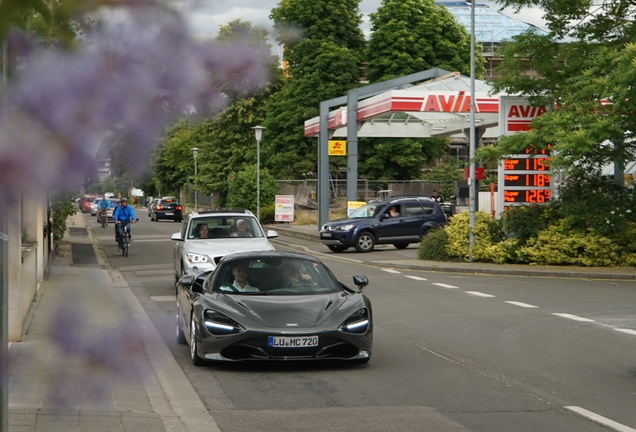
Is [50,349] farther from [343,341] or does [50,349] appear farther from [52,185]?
[343,341]

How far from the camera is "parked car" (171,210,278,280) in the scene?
1808 cm

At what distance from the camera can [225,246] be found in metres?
18.6

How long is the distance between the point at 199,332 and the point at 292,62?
28.8ft

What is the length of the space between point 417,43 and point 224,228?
147 feet

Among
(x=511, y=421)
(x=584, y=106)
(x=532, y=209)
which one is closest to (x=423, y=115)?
(x=532, y=209)

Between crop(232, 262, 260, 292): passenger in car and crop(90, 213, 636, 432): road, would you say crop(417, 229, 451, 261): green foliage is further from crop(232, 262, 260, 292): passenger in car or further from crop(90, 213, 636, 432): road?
crop(232, 262, 260, 292): passenger in car

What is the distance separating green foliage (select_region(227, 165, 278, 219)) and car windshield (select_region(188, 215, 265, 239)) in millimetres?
37334

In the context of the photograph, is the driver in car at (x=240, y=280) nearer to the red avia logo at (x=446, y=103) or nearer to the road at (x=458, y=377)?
the road at (x=458, y=377)

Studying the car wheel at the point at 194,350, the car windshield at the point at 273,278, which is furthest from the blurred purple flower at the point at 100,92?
the car windshield at the point at 273,278

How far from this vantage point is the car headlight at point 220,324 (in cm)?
981

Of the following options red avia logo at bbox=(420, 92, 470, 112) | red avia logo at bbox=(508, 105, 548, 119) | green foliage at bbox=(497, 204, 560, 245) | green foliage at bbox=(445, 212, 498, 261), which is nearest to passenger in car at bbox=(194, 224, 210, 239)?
green foliage at bbox=(445, 212, 498, 261)

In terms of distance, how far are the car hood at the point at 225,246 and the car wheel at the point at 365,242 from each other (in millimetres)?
14302

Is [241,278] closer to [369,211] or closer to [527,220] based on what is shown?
[527,220]

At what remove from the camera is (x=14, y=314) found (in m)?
9.92
